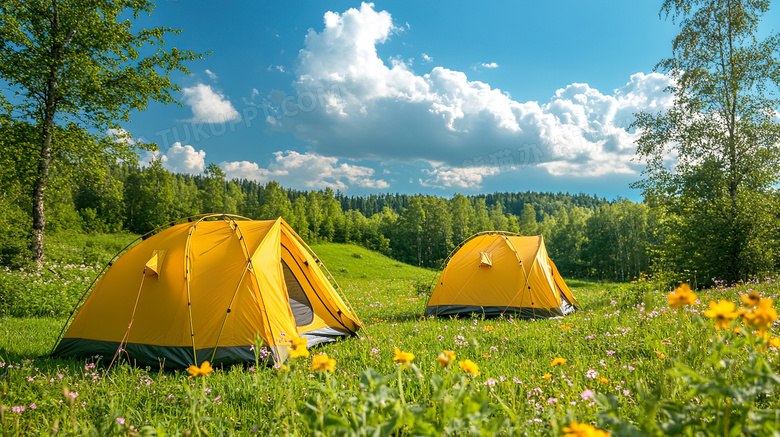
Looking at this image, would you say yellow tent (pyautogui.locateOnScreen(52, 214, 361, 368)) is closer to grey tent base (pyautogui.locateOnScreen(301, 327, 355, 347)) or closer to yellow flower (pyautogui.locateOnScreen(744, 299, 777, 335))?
grey tent base (pyautogui.locateOnScreen(301, 327, 355, 347))

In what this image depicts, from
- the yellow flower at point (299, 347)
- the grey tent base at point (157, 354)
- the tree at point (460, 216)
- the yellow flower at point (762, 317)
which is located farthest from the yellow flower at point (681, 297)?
the tree at point (460, 216)

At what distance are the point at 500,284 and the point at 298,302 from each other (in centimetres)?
510

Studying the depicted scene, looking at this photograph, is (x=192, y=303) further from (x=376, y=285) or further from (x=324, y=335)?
(x=376, y=285)

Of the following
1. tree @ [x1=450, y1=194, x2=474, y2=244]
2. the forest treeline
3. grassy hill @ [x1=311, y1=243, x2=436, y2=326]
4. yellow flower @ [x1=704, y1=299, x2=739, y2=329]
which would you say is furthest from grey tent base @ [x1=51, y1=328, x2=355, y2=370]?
tree @ [x1=450, y1=194, x2=474, y2=244]

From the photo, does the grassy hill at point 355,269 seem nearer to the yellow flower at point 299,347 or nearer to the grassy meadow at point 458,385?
the grassy meadow at point 458,385

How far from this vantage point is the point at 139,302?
227 inches

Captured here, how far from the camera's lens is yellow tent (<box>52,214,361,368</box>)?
17.8 ft

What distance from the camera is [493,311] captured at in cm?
894

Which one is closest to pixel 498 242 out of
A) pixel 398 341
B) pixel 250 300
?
pixel 398 341

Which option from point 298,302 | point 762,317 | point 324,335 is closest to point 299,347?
point 762,317

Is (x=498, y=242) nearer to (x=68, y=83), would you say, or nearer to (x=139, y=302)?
(x=139, y=302)

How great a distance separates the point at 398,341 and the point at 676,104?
17.8m

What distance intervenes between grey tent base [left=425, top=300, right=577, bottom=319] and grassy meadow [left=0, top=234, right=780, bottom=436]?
113 cm

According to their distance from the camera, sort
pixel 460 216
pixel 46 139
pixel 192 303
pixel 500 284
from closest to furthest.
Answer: pixel 192 303
pixel 500 284
pixel 46 139
pixel 460 216
